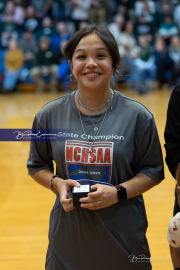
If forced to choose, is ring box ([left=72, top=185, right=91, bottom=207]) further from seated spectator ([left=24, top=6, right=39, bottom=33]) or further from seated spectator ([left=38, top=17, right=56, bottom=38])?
seated spectator ([left=24, top=6, right=39, bottom=33])

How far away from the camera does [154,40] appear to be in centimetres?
1110

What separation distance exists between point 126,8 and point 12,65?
13.4 feet

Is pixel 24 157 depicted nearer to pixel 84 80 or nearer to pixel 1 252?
pixel 1 252

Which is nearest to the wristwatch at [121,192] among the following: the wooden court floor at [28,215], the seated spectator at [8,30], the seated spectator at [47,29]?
the wooden court floor at [28,215]

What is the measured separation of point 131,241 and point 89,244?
18 cm

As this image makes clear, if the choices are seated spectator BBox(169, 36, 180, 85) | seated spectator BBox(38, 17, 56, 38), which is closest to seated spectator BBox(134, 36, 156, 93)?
seated spectator BBox(169, 36, 180, 85)

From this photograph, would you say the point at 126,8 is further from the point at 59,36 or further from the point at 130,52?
the point at 59,36

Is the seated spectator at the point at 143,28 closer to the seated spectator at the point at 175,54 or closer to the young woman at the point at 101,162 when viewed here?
the seated spectator at the point at 175,54

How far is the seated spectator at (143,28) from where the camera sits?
1102 centimetres

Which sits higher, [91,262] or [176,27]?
[176,27]

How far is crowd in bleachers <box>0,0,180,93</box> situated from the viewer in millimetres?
10219

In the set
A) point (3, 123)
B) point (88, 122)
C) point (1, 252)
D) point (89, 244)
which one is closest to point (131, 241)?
point (89, 244)

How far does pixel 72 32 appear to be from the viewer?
10531 mm

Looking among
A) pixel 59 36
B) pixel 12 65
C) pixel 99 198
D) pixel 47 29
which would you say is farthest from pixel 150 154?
pixel 47 29
